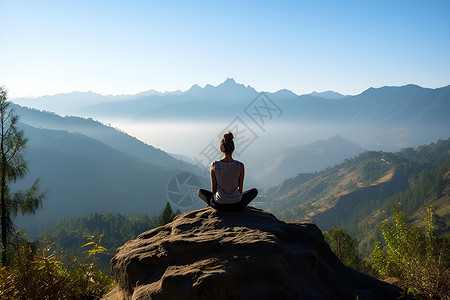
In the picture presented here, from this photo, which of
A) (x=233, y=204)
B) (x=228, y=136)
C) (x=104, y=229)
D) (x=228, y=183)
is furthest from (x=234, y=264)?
(x=104, y=229)

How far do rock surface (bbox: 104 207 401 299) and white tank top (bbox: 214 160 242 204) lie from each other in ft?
1.39

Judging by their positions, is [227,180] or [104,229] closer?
[227,180]

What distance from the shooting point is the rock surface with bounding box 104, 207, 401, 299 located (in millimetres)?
5445

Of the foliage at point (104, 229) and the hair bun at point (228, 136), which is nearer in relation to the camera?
the hair bun at point (228, 136)

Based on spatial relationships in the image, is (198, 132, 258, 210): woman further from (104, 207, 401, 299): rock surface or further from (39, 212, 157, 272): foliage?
(39, 212, 157, 272): foliage

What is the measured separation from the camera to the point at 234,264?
5.71 meters

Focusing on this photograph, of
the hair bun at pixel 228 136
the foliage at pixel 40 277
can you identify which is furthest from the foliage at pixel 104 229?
the hair bun at pixel 228 136

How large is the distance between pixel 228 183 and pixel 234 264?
2.59 m

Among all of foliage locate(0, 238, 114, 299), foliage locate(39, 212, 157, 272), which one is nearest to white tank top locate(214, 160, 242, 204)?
foliage locate(0, 238, 114, 299)

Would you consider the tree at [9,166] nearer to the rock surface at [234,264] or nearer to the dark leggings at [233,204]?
the rock surface at [234,264]

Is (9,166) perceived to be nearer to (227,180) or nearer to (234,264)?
(227,180)

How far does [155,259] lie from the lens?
21.7ft

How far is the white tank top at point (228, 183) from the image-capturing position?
26.2ft

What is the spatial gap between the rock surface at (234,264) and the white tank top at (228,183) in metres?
0.42
